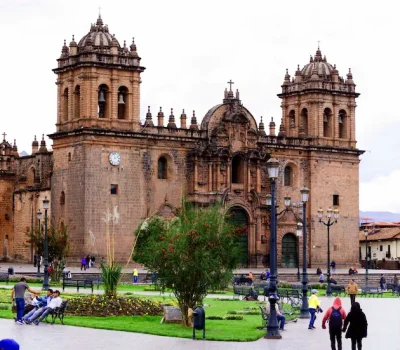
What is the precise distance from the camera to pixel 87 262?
60.8 m

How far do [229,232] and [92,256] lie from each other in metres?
32.6

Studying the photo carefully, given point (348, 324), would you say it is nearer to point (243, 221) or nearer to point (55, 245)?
point (55, 245)

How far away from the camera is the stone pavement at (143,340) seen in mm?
23938

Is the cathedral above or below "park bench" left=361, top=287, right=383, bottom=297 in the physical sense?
above

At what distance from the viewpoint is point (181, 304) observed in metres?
29.3

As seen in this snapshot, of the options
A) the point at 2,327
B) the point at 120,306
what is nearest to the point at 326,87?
the point at 120,306

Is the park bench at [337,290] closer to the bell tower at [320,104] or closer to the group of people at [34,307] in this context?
the group of people at [34,307]

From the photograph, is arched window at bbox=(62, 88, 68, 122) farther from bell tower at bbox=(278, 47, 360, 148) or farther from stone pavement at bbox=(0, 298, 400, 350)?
stone pavement at bbox=(0, 298, 400, 350)

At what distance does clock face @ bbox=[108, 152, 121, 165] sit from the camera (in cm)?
6325

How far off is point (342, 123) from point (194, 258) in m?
47.7

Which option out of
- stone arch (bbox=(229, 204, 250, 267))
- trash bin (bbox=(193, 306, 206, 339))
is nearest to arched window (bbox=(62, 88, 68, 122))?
stone arch (bbox=(229, 204, 250, 267))

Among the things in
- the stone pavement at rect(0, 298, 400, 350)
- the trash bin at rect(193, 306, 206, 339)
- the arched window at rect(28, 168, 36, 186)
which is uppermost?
the arched window at rect(28, 168, 36, 186)

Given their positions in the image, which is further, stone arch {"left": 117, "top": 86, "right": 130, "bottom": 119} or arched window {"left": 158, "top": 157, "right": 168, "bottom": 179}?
arched window {"left": 158, "top": 157, "right": 168, "bottom": 179}

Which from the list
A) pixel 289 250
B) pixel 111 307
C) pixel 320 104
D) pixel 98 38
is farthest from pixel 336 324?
pixel 320 104
